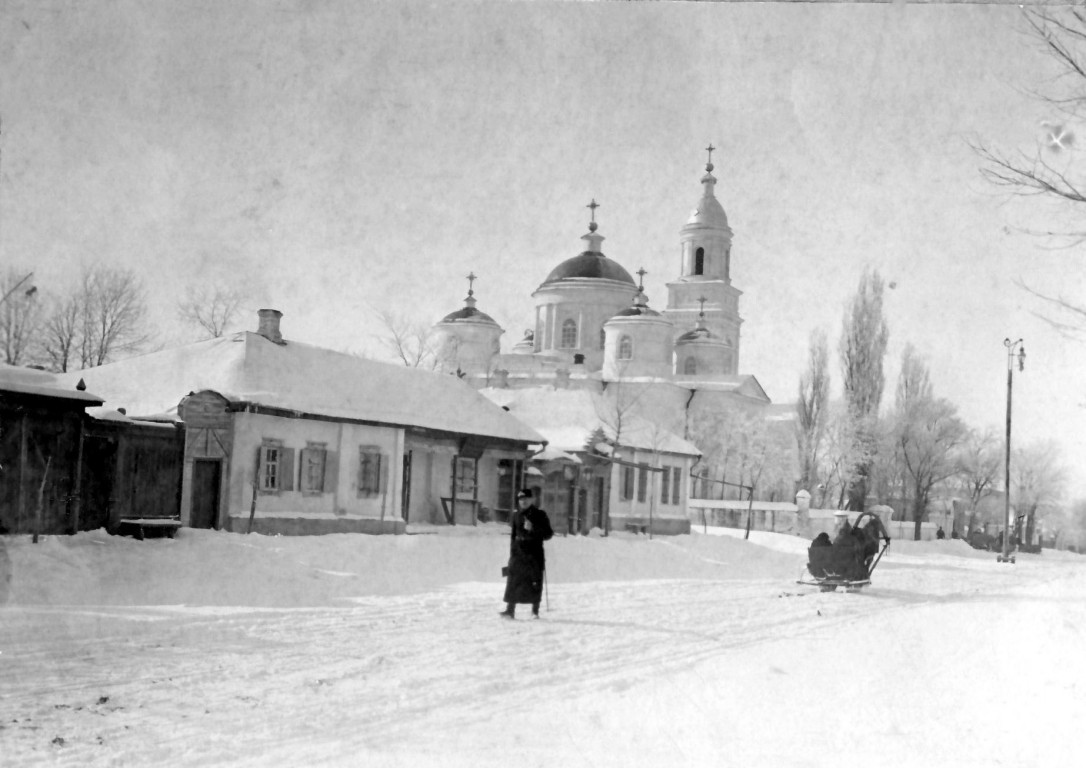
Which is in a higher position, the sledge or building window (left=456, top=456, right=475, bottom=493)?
building window (left=456, top=456, right=475, bottom=493)

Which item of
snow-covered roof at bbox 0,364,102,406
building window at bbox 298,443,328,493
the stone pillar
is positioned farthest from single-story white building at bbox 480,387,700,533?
snow-covered roof at bbox 0,364,102,406

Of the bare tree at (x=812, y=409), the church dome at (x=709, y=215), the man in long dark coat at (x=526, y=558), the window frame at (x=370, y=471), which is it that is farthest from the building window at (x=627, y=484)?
the church dome at (x=709, y=215)

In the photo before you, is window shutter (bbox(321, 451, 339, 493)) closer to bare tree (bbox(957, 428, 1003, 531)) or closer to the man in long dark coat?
the man in long dark coat

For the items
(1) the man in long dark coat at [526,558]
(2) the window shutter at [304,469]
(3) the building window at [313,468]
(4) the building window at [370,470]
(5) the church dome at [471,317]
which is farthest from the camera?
(5) the church dome at [471,317]

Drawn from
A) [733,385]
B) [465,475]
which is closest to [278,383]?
[465,475]

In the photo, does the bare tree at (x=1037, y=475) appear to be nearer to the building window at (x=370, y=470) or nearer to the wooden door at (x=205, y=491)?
the building window at (x=370, y=470)

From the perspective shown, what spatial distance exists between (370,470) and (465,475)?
3872 mm

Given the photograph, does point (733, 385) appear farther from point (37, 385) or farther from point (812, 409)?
point (37, 385)

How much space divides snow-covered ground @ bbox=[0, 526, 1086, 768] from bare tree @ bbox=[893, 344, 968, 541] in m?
9.63

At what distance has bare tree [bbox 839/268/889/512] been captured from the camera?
24.0 metres

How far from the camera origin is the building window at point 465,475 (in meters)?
27.1

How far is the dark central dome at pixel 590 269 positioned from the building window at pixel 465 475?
1459 inches

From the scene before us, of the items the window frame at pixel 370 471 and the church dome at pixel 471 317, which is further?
the church dome at pixel 471 317

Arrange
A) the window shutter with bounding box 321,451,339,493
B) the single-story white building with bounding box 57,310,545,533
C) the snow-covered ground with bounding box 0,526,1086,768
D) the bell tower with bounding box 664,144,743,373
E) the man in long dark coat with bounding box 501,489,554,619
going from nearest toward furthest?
1. the snow-covered ground with bounding box 0,526,1086,768
2. the man in long dark coat with bounding box 501,489,554,619
3. the single-story white building with bounding box 57,310,545,533
4. the window shutter with bounding box 321,451,339,493
5. the bell tower with bounding box 664,144,743,373
